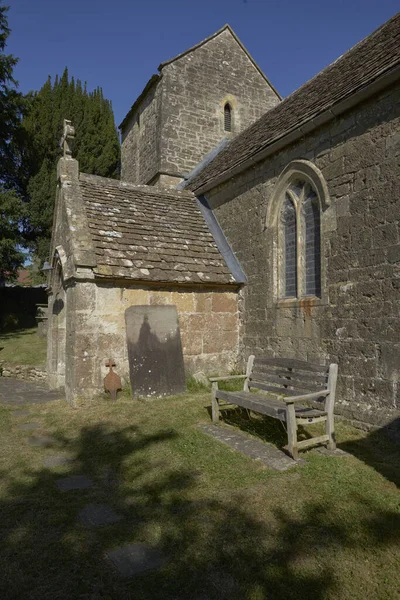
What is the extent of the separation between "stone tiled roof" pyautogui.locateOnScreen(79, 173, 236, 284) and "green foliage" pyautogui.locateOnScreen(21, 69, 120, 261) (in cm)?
1409

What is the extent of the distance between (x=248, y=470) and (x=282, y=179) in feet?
18.6

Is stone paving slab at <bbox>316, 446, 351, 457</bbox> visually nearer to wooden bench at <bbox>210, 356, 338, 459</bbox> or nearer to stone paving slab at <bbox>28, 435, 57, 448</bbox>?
wooden bench at <bbox>210, 356, 338, 459</bbox>

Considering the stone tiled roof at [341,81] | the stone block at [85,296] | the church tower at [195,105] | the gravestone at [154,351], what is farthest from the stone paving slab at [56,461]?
the church tower at [195,105]

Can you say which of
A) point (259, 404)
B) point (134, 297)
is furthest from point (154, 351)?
point (259, 404)

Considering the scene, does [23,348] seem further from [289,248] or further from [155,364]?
[289,248]

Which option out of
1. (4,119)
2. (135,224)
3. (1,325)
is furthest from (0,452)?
(4,119)

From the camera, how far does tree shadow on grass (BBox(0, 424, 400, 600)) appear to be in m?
2.39

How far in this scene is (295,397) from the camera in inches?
175

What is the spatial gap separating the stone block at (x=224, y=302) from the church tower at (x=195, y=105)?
6.95 metres

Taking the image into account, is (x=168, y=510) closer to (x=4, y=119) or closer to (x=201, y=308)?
(x=201, y=308)

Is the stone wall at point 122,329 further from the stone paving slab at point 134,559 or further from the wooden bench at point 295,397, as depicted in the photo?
the stone paving slab at point 134,559

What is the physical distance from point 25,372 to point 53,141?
17.9 m

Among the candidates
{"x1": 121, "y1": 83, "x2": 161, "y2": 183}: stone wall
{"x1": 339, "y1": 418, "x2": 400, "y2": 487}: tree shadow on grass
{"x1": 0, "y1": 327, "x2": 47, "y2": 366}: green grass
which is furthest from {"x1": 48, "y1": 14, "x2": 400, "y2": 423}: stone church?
{"x1": 121, "y1": 83, "x2": 161, "y2": 183}: stone wall

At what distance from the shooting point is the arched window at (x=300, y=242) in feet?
23.9
